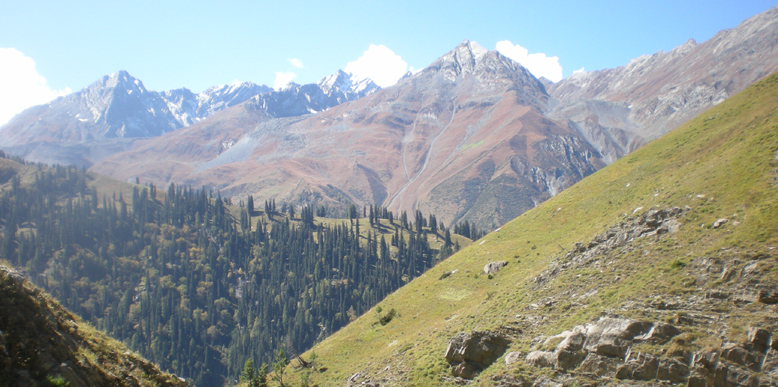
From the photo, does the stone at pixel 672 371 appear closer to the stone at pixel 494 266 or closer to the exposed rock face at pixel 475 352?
the exposed rock face at pixel 475 352

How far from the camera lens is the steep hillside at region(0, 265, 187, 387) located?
51.6 feet

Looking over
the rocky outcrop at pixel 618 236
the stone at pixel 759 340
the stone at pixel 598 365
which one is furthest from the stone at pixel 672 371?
the rocky outcrop at pixel 618 236

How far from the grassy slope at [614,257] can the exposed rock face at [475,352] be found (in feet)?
4.13

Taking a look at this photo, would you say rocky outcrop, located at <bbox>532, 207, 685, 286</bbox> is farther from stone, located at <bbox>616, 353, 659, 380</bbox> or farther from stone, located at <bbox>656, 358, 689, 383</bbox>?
stone, located at <bbox>656, 358, 689, 383</bbox>

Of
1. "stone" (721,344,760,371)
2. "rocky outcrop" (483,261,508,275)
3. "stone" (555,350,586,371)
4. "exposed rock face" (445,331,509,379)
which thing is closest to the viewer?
"stone" (721,344,760,371)

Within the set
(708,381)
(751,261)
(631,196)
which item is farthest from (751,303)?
(631,196)

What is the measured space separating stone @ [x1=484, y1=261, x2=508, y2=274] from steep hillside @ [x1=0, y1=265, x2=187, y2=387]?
4240 cm

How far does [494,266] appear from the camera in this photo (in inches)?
2228

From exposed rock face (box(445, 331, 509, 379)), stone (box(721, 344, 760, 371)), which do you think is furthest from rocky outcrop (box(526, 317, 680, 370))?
exposed rock face (box(445, 331, 509, 379))

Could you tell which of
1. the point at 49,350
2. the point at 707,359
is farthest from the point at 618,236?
the point at 49,350

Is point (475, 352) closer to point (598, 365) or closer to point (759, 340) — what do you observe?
point (598, 365)

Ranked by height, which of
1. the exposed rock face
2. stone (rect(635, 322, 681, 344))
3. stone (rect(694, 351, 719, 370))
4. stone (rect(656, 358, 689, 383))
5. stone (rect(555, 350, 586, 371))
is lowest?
the exposed rock face

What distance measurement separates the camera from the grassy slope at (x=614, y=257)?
3023 centimetres

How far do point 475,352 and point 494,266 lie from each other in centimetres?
2589
